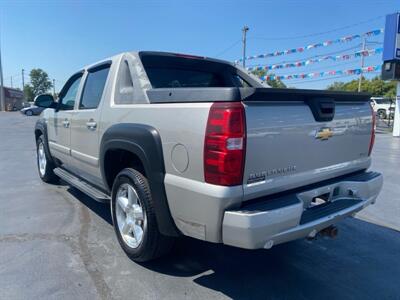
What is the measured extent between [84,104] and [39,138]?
2438 millimetres

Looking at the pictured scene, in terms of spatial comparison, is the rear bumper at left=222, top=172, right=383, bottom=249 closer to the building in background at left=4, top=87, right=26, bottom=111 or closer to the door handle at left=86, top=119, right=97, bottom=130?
the door handle at left=86, top=119, right=97, bottom=130

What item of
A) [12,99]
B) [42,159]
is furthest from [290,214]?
[12,99]

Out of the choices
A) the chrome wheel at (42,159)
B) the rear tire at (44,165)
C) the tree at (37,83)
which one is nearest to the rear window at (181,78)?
the rear tire at (44,165)

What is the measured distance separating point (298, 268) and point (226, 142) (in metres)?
1.66

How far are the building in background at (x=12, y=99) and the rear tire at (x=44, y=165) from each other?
212 ft

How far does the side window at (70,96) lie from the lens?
476 centimetres

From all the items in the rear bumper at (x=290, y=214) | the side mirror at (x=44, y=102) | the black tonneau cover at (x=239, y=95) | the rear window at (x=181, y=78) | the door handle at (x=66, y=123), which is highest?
the rear window at (x=181, y=78)

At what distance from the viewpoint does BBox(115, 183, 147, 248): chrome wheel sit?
10.0ft

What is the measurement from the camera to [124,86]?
3.42m

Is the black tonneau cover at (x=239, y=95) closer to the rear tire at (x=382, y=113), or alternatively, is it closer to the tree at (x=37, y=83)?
the rear tire at (x=382, y=113)

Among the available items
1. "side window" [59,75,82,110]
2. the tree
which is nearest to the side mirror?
"side window" [59,75,82,110]

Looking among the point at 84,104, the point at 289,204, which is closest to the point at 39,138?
the point at 84,104

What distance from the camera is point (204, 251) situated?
135 inches

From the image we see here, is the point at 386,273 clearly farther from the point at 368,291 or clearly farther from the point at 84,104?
the point at 84,104
